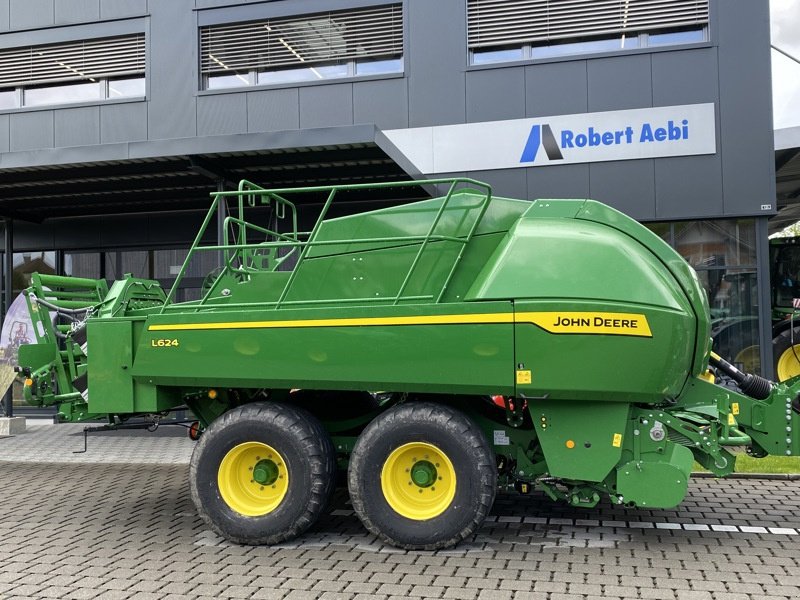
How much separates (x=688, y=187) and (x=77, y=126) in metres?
9.52

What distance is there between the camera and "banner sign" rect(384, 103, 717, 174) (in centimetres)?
970

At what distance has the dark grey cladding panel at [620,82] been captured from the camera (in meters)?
9.81

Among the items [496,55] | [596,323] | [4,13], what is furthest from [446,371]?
[4,13]

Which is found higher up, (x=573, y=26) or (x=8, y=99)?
(x=573, y=26)

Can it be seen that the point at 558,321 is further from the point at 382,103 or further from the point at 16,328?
the point at 16,328

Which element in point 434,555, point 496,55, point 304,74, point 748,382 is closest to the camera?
point 434,555

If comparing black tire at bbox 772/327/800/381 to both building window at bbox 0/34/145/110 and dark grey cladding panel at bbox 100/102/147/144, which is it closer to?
dark grey cladding panel at bbox 100/102/147/144

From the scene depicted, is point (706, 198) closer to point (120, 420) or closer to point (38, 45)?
point (120, 420)

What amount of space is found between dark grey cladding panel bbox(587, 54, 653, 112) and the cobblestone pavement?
536cm

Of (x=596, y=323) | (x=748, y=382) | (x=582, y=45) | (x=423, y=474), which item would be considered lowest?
(x=423, y=474)

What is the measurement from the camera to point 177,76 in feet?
37.4

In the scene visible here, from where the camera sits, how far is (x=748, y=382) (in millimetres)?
5727

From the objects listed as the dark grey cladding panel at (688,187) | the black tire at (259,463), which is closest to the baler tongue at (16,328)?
the black tire at (259,463)

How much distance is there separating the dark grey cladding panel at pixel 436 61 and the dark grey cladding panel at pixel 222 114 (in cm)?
267
